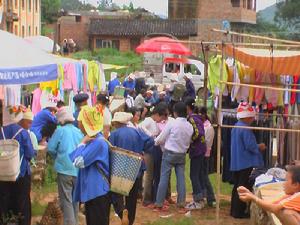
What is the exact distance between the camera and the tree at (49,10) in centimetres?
7194

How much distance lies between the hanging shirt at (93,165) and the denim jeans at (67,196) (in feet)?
4.45

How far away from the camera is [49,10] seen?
76.2 metres

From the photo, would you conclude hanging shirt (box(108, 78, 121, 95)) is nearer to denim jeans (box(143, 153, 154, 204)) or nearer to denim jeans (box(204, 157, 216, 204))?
denim jeans (box(143, 153, 154, 204))

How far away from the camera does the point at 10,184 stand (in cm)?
830

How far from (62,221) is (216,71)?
412 cm

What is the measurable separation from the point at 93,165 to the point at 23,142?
1.07m

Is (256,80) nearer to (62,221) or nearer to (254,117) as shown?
(254,117)

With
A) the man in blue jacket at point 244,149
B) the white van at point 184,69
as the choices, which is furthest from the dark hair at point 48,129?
the white van at point 184,69

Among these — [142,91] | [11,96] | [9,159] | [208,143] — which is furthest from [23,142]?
[142,91]

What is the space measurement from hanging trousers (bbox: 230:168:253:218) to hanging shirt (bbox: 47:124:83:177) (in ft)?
9.69

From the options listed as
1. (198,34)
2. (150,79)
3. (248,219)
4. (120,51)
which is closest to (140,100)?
(150,79)

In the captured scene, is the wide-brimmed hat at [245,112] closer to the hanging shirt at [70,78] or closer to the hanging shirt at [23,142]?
the hanging shirt at [23,142]

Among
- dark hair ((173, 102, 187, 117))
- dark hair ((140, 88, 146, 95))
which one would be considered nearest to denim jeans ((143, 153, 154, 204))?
dark hair ((173, 102, 187, 117))

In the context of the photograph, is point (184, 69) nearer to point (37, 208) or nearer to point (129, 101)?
point (129, 101)
